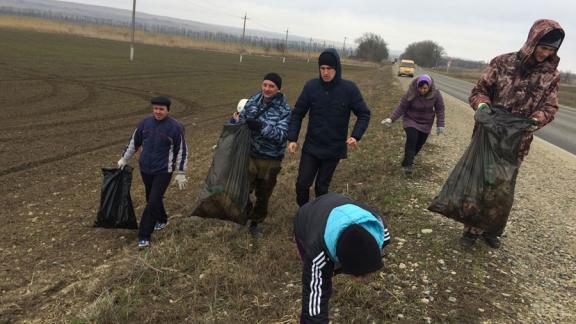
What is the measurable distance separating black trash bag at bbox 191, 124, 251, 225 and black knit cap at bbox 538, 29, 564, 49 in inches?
106

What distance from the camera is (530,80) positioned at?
371cm

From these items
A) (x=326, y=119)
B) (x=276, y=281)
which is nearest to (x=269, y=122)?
(x=326, y=119)

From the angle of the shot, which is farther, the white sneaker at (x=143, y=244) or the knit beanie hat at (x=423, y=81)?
the knit beanie hat at (x=423, y=81)

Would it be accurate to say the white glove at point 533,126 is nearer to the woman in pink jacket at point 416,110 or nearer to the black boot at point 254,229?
the woman in pink jacket at point 416,110

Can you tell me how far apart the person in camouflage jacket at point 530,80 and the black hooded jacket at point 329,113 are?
1112mm

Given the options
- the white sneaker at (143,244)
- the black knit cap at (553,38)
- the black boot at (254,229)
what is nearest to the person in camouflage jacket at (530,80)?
the black knit cap at (553,38)

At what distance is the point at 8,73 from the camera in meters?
17.2

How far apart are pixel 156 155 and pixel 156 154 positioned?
11 mm

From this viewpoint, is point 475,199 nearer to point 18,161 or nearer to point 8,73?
point 18,161

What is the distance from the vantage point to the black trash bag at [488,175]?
3600mm

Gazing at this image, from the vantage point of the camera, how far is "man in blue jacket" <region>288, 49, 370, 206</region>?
13.3 feet

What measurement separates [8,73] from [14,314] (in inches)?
672

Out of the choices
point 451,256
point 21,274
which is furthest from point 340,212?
point 21,274

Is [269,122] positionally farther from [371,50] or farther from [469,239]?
[371,50]
